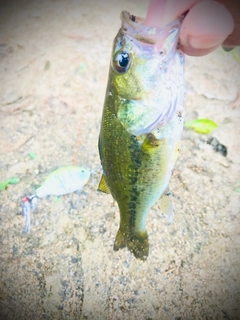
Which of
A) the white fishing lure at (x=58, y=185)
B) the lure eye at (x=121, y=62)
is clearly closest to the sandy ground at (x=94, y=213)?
the white fishing lure at (x=58, y=185)

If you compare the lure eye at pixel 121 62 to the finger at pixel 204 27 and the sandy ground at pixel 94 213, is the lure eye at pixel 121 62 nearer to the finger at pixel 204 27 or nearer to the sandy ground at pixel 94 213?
the finger at pixel 204 27

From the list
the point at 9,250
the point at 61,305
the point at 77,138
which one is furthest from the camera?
the point at 77,138

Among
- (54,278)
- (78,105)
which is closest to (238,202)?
(54,278)

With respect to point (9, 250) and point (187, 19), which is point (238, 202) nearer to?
point (187, 19)

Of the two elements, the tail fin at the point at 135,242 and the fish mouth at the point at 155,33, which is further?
the tail fin at the point at 135,242

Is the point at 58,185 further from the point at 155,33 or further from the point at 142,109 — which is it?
the point at 155,33

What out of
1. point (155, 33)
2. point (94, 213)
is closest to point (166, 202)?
point (94, 213)
